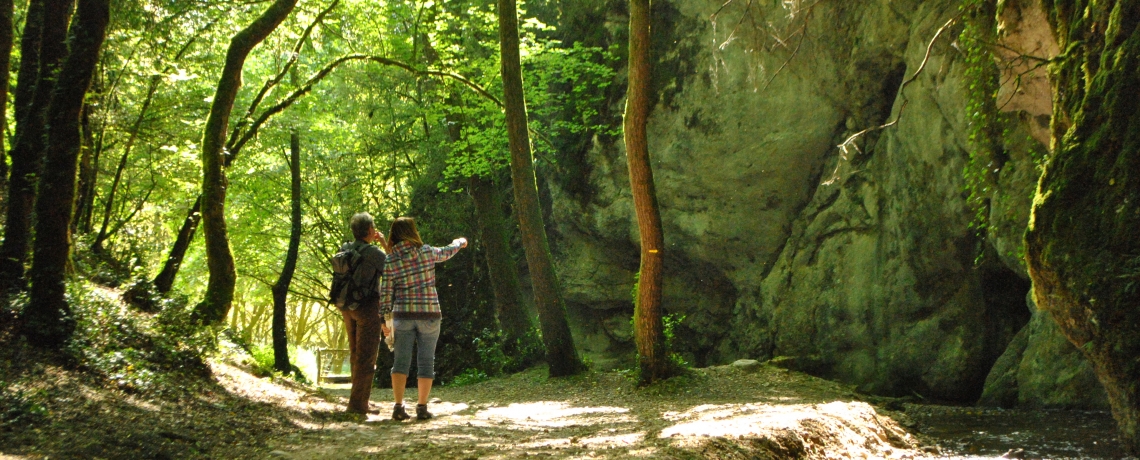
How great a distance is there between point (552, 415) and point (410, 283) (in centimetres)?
284

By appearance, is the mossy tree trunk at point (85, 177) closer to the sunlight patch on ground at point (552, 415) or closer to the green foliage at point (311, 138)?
the green foliage at point (311, 138)

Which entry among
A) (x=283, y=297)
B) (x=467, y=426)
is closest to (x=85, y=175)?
(x=467, y=426)

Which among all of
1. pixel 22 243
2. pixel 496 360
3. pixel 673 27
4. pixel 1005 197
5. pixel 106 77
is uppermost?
pixel 673 27

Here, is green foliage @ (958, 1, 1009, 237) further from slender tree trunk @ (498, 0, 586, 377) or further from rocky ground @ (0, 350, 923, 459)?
slender tree trunk @ (498, 0, 586, 377)

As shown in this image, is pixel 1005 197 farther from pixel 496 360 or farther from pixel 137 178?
pixel 137 178

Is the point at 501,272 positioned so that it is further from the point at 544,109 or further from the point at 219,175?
the point at 219,175

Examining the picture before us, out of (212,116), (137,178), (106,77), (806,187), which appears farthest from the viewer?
(806,187)

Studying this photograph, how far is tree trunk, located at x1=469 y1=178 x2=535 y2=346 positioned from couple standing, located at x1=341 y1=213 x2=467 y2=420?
8837 millimetres

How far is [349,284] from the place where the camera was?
24.3ft

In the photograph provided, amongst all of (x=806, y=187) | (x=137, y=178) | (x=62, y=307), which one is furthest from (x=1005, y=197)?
(x=137, y=178)

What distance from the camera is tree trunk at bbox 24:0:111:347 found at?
641 cm

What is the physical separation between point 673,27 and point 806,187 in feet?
15.9

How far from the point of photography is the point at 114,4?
10.2m

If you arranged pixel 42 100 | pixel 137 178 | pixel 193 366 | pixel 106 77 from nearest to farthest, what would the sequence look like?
1. pixel 42 100
2. pixel 193 366
3. pixel 106 77
4. pixel 137 178
